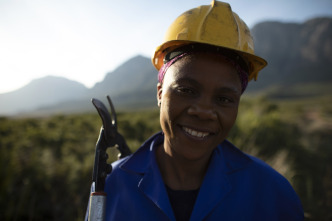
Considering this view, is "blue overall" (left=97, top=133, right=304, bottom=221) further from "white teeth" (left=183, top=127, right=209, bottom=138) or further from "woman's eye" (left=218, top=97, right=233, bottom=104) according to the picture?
"woman's eye" (left=218, top=97, right=233, bottom=104)

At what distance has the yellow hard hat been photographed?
4.75 feet

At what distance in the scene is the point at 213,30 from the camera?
57.4 inches

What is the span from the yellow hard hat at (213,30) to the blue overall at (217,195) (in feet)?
3.04

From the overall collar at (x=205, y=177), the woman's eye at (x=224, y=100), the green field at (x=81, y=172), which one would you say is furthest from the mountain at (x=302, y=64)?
the woman's eye at (x=224, y=100)

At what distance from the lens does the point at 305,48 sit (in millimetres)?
191125

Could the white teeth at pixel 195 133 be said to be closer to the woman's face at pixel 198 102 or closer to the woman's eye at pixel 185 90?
the woman's face at pixel 198 102

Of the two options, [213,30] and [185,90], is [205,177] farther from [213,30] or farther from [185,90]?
[213,30]

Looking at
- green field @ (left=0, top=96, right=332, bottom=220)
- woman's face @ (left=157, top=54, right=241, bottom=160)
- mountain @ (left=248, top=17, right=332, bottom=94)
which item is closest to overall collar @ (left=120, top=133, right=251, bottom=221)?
woman's face @ (left=157, top=54, right=241, bottom=160)

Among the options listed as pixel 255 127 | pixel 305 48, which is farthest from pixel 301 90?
pixel 255 127

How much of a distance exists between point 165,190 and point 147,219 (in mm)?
232

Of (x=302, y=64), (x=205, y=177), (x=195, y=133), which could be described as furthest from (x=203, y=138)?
(x=302, y=64)

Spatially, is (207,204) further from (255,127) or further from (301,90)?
(301,90)

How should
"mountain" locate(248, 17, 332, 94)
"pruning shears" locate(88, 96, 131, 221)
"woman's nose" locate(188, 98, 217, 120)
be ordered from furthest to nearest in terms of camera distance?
"mountain" locate(248, 17, 332, 94), "woman's nose" locate(188, 98, 217, 120), "pruning shears" locate(88, 96, 131, 221)

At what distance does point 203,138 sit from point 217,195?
436mm
